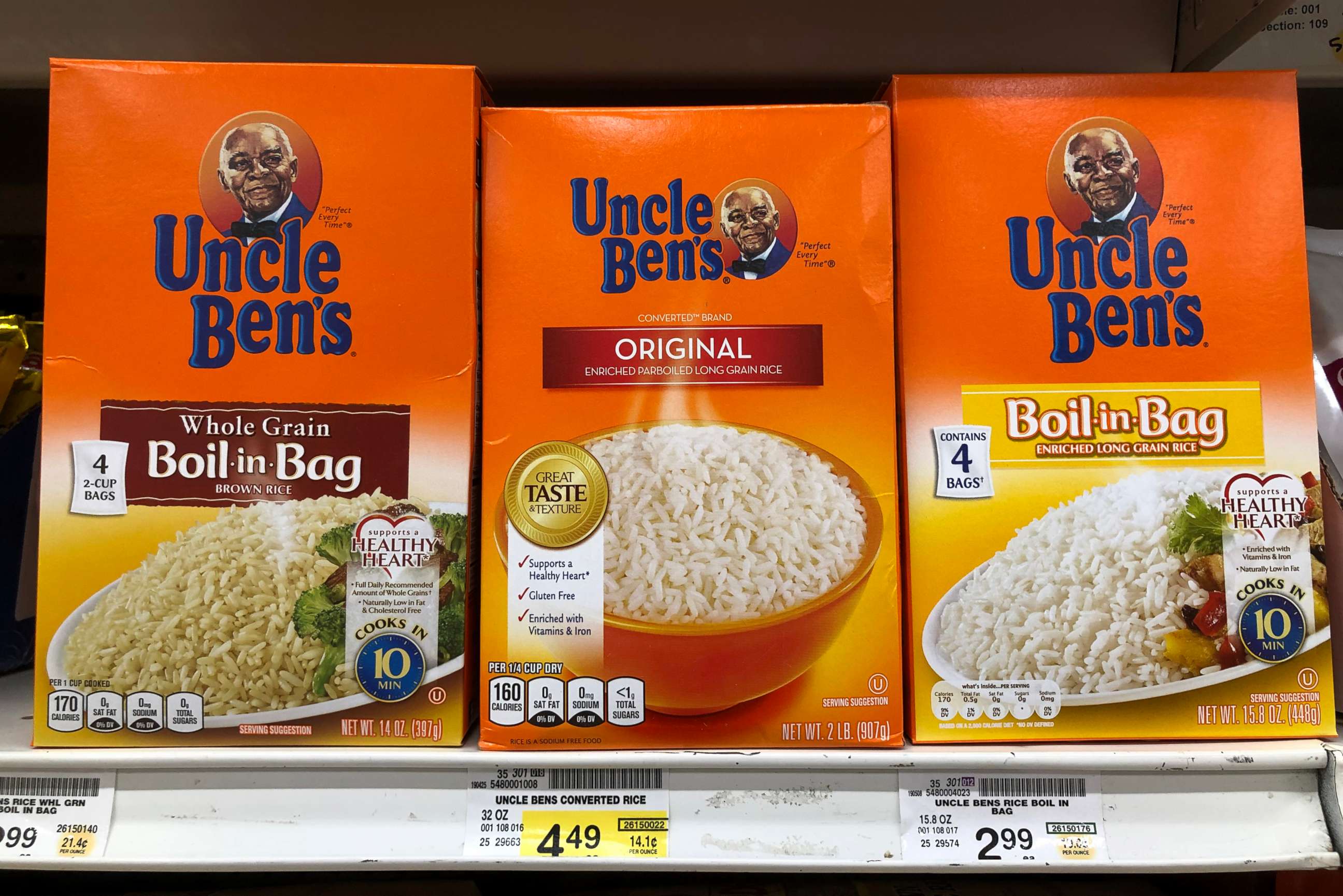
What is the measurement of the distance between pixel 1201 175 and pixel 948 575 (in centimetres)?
49

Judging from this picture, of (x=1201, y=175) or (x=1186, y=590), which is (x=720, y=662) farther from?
(x=1201, y=175)

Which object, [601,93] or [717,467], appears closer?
[717,467]

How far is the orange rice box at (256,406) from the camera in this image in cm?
83

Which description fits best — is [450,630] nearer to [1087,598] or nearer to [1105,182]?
[1087,598]

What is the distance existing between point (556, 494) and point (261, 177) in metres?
0.44

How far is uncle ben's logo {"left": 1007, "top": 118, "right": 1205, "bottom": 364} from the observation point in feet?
2.80

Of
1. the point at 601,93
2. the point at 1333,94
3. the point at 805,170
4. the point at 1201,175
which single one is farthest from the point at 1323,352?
the point at 601,93

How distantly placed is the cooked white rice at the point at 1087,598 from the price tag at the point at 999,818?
3.9 inches

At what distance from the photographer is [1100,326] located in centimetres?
85

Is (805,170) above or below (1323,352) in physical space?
above

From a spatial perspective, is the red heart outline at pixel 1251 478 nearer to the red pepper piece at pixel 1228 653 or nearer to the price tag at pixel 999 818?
the red pepper piece at pixel 1228 653

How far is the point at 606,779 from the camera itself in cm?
81

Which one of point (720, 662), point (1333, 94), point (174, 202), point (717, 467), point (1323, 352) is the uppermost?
point (1333, 94)

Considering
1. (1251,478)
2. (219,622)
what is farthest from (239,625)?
(1251,478)
